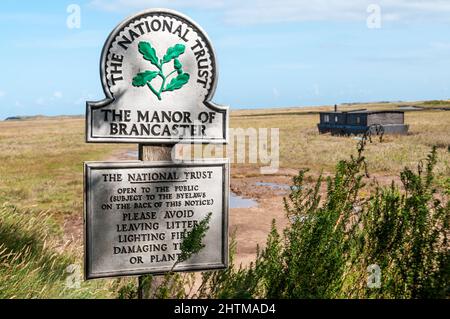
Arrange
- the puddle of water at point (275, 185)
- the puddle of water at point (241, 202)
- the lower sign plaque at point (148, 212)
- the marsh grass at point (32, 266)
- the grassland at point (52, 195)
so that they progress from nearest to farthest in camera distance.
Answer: the lower sign plaque at point (148, 212) → the marsh grass at point (32, 266) → the grassland at point (52, 195) → the puddle of water at point (241, 202) → the puddle of water at point (275, 185)

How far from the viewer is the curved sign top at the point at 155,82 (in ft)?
16.9

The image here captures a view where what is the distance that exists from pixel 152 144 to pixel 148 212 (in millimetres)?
638

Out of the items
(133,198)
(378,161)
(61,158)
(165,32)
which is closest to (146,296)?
(133,198)

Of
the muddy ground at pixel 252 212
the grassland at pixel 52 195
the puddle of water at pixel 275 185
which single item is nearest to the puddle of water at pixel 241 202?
the muddy ground at pixel 252 212

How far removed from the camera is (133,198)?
17.1 ft

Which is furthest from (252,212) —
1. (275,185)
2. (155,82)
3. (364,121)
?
(364,121)

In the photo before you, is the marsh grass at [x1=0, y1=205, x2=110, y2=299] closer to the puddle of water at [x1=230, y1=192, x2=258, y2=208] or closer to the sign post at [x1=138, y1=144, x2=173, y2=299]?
the sign post at [x1=138, y1=144, x2=173, y2=299]

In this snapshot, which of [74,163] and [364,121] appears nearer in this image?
[74,163]

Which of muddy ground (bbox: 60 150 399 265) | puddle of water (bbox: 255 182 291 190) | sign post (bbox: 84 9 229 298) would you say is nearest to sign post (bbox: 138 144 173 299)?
sign post (bbox: 84 9 229 298)

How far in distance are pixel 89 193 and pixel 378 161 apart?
2568 centimetres

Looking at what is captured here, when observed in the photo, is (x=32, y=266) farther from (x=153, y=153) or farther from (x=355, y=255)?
(x=355, y=255)

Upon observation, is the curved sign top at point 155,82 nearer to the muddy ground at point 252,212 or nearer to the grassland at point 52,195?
the grassland at point 52,195

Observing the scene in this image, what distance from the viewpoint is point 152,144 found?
5375mm
